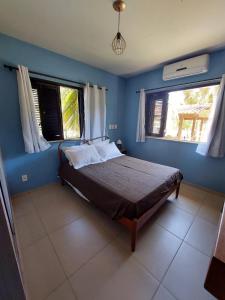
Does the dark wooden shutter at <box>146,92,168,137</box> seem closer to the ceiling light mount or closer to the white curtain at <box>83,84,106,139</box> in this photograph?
the white curtain at <box>83,84,106,139</box>

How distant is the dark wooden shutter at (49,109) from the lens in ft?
7.63

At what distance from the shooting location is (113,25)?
5.50 ft

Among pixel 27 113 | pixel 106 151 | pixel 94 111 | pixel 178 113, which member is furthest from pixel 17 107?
pixel 178 113

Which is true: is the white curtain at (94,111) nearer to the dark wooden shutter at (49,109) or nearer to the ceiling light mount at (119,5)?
the dark wooden shutter at (49,109)

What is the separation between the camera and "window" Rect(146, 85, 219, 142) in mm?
2912

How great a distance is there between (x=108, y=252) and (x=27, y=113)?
2.22 m

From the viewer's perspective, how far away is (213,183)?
2.49 metres

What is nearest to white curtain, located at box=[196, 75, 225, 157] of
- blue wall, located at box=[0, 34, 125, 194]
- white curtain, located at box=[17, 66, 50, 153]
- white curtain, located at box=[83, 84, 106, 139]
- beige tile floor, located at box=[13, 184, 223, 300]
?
beige tile floor, located at box=[13, 184, 223, 300]

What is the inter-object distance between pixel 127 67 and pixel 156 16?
1.40 metres

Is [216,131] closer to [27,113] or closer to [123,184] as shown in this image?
[123,184]

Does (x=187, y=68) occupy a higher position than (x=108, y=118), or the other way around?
(x=187, y=68)

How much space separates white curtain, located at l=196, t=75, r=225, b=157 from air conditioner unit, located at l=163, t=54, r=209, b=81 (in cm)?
39

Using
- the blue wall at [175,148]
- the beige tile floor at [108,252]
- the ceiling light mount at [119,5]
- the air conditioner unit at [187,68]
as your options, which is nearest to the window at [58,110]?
the beige tile floor at [108,252]

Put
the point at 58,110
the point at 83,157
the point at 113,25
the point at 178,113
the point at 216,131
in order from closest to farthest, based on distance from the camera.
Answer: the point at 113,25
the point at 216,131
the point at 83,157
the point at 58,110
the point at 178,113
